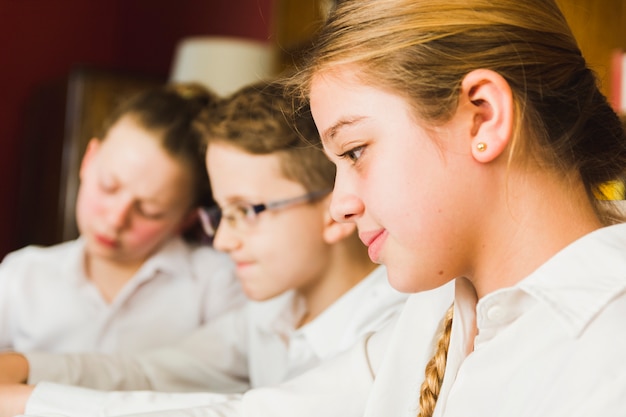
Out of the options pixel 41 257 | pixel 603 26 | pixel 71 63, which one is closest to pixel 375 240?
pixel 41 257

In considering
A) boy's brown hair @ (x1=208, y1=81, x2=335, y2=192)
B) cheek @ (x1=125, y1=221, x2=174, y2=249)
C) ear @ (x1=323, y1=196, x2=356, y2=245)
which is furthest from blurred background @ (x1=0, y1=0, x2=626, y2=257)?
ear @ (x1=323, y1=196, x2=356, y2=245)

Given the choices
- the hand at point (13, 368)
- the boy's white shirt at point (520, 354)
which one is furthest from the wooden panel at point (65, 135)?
the boy's white shirt at point (520, 354)

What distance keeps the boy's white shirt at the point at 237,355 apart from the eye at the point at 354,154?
444mm

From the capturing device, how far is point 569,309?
0.77 m

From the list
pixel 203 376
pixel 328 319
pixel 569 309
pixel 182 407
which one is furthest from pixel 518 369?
pixel 203 376

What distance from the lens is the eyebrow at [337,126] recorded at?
2.92ft

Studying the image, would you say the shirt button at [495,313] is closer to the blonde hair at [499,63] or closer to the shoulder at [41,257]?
the blonde hair at [499,63]

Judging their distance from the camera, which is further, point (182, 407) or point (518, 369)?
point (182, 407)

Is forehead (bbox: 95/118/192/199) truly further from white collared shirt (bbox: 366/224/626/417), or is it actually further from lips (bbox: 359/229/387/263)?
white collared shirt (bbox: 366/224/626/417)

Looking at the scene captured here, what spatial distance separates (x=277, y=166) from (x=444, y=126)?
0.70 metres

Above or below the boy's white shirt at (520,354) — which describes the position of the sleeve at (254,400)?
below

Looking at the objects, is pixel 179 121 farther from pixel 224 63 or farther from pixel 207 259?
pixel 224 63

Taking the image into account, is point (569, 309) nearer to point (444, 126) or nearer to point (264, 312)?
point (444, 126)

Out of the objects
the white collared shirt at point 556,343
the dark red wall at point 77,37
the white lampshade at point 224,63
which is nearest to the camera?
the white collared shirt at point 556,343
